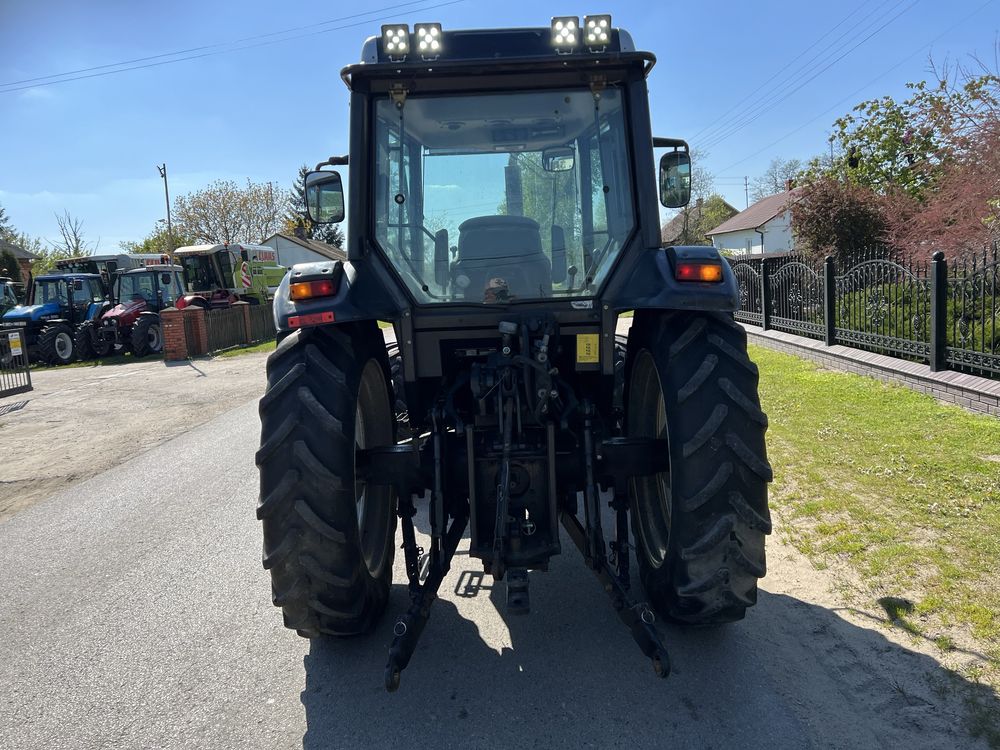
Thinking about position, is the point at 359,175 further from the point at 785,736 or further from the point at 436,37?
the point at 785,736

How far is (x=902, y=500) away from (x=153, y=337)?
22177 mm

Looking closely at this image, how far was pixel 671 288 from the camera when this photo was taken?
3.35 m

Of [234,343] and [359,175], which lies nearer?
[359,175]

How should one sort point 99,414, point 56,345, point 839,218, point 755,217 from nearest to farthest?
point 99,414 → point 839,218 → point 56,345 → point 755,217

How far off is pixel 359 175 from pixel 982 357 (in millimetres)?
6616

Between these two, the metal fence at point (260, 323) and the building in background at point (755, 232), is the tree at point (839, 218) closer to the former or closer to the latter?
the metal fence at point (260, 323)

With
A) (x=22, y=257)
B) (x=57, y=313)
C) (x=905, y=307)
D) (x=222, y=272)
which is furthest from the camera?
(x=22, y=257)

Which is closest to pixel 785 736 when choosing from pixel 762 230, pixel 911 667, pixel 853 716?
pixel 853 716

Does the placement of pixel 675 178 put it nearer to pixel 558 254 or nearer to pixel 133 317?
pixel 558 254

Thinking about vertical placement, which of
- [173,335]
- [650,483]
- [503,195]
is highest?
[503,195]

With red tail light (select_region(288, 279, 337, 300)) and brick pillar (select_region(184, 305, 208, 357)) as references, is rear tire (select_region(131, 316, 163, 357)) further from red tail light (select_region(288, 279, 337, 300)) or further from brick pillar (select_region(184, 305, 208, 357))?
red tail light (select_region(288, 279, 337, 300))

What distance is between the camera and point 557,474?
3.58 meters

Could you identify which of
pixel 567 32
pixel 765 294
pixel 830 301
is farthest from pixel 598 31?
pixel 765 294

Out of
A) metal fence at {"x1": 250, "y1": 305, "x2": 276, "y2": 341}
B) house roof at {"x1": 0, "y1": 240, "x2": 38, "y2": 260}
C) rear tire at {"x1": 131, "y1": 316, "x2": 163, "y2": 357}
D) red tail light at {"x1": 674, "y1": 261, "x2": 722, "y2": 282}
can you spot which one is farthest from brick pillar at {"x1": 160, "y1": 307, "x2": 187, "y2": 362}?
house roof at {"x1": 0, "y1": 240, "x2": 38, "y2": 260}
